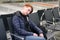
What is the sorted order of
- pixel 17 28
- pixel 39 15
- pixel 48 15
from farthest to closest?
pixel 39 15 < pixel 48 15 < pixel 17 28

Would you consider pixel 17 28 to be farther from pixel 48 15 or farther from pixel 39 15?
pixel 39 15

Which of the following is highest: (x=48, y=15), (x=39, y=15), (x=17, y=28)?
(x=17, y=28)

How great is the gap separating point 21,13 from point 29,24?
43 cm

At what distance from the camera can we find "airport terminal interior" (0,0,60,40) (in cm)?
346

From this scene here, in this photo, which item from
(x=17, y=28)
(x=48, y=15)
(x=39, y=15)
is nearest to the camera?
(x=17, y=28)

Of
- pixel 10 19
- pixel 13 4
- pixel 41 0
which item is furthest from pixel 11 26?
pixel 41 0

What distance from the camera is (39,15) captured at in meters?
5.38

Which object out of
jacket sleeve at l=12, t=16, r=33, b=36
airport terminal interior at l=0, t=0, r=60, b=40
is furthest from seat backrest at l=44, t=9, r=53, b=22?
jacket sleeve at l=12, t=16, r=33, b=36

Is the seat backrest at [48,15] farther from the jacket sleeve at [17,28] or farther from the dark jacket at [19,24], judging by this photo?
the jacket sleeve at [17,28]

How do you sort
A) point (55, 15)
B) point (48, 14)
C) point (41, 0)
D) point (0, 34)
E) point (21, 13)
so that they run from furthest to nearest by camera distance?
point (41, 0), point (55, 15), point (48, 14), point (21, 13), point (0, 34)

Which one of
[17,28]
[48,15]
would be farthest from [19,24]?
[48,15]

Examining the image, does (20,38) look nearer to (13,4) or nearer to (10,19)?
(10,19)

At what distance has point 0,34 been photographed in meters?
2.85

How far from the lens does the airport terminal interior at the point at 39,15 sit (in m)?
3.46
